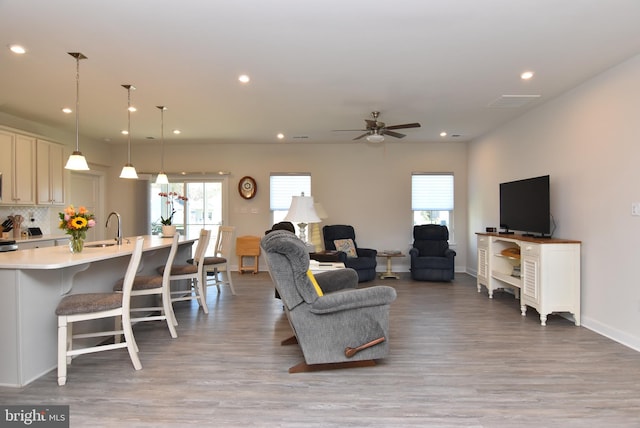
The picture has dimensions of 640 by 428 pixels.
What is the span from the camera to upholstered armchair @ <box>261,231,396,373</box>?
2.62 meters

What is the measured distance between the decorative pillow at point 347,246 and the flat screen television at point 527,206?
2539 mm

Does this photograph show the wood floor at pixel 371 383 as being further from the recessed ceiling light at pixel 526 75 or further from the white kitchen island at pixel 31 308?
the recessed ceiling light at pixel 526 75

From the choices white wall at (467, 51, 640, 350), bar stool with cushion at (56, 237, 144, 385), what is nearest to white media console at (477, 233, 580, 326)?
white wall at (467, 51, 640, 350)

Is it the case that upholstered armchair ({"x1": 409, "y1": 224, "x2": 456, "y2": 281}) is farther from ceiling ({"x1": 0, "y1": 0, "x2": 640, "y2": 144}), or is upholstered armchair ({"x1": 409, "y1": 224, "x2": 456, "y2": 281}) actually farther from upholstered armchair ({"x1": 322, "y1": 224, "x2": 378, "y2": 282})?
ceiling ({"x1": 0, "y1": 0, "x2": 640, "y2": 144})

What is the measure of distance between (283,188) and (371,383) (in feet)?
17.5

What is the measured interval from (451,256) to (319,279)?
3.73 m

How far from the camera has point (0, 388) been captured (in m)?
2.43

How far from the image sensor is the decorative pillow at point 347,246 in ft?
21.8

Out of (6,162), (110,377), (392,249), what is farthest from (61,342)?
(392,249)

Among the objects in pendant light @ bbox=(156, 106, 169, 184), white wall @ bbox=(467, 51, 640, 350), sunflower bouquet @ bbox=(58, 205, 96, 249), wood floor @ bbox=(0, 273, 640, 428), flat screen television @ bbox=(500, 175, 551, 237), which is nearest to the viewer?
wood floor @ bbox=(0, 273, 640, 428)

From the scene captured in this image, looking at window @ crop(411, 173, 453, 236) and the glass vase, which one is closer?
the glass vase

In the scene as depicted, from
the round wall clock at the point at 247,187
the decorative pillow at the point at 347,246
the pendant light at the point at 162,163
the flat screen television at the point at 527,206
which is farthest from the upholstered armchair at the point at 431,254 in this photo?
the pendant light at the point at 162,163

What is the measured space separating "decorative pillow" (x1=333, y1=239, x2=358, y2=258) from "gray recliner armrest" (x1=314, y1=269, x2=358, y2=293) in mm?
3061

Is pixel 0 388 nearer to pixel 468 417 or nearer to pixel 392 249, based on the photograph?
pixel 468 417
